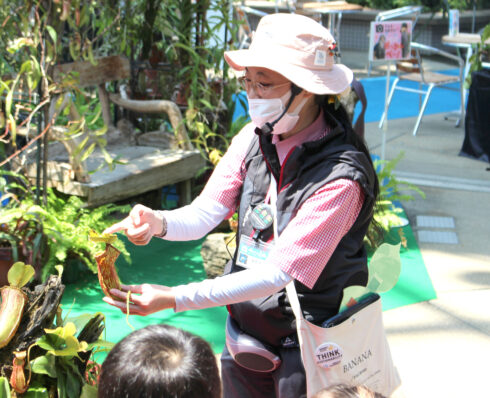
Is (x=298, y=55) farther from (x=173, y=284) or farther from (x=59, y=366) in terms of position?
(x=173, y=284)

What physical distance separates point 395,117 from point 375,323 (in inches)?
347

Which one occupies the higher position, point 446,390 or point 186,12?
point 186,12

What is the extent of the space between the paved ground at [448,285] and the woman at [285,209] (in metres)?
1.64

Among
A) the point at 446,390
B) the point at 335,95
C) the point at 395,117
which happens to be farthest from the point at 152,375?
the point at 395,117

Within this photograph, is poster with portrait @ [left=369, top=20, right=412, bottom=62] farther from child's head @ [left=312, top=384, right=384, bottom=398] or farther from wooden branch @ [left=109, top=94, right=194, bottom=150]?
child's head @ [left=312, top=384, right=384, bottom=398]

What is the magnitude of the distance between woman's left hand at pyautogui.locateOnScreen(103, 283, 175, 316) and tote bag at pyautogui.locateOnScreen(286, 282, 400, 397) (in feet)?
1.22

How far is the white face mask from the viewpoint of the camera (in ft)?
6.98

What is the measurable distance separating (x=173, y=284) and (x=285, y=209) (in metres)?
2.72

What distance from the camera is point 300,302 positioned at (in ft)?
6.79

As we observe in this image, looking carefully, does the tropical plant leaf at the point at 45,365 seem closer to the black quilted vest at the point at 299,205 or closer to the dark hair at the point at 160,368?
the black quilted vest at the point at 299,205

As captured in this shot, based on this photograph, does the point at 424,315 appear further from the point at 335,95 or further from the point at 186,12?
the point at 186,12

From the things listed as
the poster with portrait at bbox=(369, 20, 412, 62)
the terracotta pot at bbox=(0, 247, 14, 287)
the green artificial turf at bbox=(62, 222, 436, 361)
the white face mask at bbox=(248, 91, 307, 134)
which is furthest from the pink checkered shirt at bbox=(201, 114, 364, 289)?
the poster with portrait at bbox=(369, 20, 412, 62)

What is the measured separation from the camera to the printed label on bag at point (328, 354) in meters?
1.99

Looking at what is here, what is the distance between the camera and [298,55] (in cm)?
209
